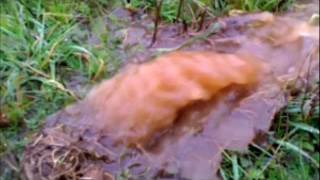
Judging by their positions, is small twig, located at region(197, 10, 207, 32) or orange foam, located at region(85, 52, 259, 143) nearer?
orange foam, located at region(85, 52, 259, 143)

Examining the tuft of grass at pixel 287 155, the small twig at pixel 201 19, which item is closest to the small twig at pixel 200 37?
the small twig at pixel 201 19

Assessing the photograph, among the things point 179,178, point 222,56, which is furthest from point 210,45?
point 179,178

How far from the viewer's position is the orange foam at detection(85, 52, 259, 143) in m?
2.31

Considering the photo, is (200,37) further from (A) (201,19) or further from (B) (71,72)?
(B) (71,72)

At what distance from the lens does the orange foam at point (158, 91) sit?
2312 millimetres

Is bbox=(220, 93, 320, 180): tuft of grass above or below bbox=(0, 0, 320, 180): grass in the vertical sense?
below

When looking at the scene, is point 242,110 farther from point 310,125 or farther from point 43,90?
point 43,90

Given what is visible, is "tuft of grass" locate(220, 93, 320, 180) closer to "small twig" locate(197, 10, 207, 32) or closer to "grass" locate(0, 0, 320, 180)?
"grass" locate(0, 0, 320, 180)

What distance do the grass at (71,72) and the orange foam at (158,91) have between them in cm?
12

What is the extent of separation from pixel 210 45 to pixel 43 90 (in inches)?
21.0

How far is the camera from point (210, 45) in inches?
99.1

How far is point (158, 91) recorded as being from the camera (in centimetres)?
232

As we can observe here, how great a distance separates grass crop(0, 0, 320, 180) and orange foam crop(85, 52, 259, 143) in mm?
123

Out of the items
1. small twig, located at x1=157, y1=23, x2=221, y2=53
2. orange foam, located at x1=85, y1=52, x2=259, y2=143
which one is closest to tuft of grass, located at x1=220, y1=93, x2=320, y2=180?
orange foam, located at x1=85, y1=52, x2=259, y2=143
